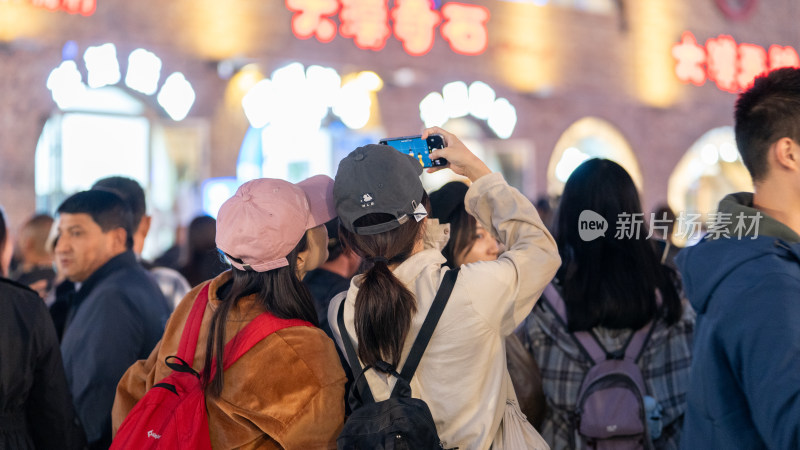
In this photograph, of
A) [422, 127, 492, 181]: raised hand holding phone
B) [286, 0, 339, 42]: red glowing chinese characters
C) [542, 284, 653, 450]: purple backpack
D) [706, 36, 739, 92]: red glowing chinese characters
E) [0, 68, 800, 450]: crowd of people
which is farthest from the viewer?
[706, 36, 739, 92]: red glowing chinese characters

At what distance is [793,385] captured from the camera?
64.1 inches

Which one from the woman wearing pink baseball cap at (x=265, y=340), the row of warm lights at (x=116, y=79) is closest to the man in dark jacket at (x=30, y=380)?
the woman wearing pink baseball cap at (x=265, y=340)

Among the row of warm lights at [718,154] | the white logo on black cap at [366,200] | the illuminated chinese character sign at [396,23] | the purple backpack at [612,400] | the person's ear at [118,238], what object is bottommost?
the purple backpack at [612,400]

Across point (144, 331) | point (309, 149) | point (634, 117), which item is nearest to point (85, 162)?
point (309, 149)

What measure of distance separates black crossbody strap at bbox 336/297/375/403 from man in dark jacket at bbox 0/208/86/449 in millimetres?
1218

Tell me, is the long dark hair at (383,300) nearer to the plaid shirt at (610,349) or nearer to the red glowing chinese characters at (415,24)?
the plaid shirt at (610,349)

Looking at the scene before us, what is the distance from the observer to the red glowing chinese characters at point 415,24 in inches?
421

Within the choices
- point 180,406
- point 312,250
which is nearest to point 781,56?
point 312,250

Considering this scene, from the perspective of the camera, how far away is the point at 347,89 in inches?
403

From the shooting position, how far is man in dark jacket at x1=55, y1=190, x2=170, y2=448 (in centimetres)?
317

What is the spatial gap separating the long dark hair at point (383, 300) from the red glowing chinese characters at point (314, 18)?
822 cm

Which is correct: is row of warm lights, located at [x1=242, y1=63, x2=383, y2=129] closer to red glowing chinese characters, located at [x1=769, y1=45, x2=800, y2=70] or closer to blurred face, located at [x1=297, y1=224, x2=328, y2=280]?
blurred face, located at [x1=297, y1=224, x2=328, y2=280]

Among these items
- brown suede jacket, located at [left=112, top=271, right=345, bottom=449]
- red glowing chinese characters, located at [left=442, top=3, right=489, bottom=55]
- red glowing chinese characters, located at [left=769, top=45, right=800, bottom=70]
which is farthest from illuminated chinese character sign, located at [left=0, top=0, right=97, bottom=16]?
red glowing chinese characters, located at [left=769, top=45, right=800, bottom=70]

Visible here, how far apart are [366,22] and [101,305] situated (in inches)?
305
